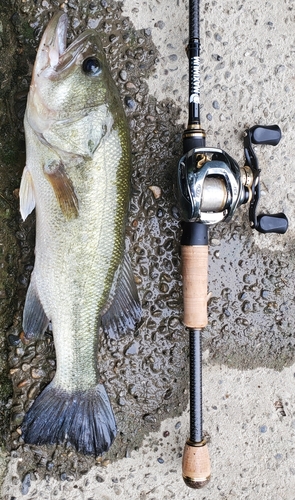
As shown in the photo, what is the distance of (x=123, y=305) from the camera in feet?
6.99

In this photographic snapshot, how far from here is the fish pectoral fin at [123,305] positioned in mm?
2104

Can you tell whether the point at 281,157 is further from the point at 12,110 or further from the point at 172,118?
the point at 12,110

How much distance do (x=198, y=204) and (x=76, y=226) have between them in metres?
0.47

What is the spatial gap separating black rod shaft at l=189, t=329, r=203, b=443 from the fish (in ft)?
0.87

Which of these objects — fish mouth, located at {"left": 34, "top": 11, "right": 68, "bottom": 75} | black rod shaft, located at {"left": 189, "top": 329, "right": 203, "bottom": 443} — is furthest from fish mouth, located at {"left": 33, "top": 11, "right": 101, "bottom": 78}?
black rod shaft, located at {"left": 189, "top": 329, "right": 203, "bottom": 443}

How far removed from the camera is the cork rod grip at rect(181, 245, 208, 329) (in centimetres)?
204

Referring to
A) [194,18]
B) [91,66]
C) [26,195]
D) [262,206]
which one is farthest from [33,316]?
[194,18]

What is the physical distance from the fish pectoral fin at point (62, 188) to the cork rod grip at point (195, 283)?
470 millimetres

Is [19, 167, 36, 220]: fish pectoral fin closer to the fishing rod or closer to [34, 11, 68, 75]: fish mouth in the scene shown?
[34, 11, 68, 75]: fish mouth

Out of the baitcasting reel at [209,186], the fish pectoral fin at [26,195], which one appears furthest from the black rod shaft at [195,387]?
the fish pectoral fin at [26,195]

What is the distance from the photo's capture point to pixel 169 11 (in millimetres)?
2271

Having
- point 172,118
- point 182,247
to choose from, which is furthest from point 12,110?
point 182,247

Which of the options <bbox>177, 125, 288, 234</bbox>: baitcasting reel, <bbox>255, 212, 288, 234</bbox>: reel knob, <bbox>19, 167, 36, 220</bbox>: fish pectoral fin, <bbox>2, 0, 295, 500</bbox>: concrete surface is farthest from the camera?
<bbox>2, 0, 295, 500</bbox>: concrete surface

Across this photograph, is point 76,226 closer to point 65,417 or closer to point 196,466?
point 65,417
